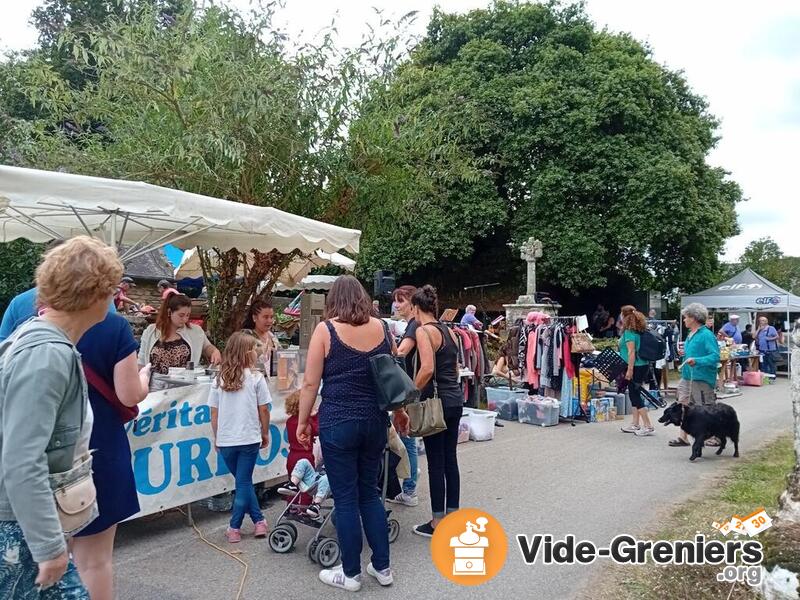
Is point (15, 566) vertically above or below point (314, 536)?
above

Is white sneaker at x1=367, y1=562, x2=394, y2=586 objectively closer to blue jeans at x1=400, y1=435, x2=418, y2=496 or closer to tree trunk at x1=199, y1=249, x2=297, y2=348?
blue jeans at x1=400, y1=435, x2=418, y2=496

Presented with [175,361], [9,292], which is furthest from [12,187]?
[9,292]

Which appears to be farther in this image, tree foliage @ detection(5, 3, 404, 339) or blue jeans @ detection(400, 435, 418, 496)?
tree foliage @ detection(5, 3, 404, 339)

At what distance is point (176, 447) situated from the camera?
15.6ft

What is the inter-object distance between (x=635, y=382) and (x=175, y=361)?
20.1 feet

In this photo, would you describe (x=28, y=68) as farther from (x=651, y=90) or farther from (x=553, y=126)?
(x=651, y=90)

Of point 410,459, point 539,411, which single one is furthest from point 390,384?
point 539,411

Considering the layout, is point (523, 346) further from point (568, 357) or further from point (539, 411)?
point (539, 411)

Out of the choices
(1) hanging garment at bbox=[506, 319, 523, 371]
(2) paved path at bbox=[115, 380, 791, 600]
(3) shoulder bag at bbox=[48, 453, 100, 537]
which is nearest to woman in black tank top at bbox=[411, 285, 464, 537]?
(2) paved path at bbox=[115, 380, 791, 600]

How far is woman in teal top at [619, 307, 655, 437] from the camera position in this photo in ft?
28.2


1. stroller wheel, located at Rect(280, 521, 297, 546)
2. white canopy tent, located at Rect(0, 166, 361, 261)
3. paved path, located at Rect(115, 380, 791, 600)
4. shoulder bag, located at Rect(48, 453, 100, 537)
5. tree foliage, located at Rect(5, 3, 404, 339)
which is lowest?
paved path, located at Rect(115, 380, 791, 600)

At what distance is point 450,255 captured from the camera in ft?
72.6

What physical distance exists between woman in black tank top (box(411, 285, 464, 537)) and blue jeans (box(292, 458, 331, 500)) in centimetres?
82

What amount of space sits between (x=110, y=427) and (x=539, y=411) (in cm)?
790
